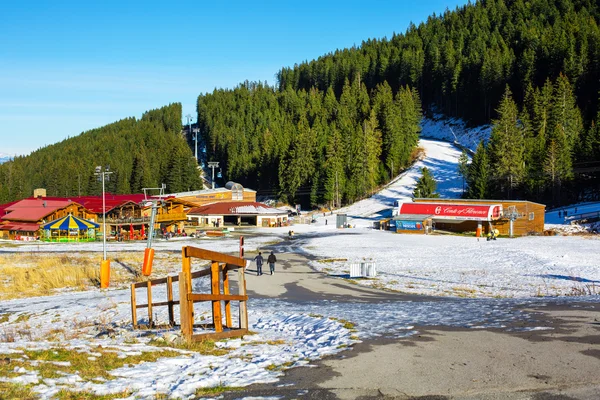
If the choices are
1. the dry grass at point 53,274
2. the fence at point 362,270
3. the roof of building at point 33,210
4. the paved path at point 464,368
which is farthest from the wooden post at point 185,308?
the roof of building at point 33,210

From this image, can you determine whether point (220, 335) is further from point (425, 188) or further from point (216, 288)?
point (425, 188)

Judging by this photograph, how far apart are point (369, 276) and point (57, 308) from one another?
15.7 m

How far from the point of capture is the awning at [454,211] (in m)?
59.6

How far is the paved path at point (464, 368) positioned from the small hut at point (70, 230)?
57384mm

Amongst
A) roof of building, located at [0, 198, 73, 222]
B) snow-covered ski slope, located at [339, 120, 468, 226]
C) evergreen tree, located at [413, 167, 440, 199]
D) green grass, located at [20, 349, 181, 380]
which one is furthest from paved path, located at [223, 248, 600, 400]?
roof of building, located at [0, 198, 73, 222]

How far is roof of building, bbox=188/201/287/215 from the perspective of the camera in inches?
3332

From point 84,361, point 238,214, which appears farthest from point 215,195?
point 84,361

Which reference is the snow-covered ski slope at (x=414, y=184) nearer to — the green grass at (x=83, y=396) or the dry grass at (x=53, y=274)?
the dry grass at (x=53, y=274)

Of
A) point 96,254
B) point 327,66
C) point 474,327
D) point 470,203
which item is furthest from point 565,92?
point 327,66

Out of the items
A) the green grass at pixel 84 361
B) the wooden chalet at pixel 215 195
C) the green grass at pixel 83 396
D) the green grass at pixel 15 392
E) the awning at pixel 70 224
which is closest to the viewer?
the green grass at pixel 15 392

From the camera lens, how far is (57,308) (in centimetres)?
1828

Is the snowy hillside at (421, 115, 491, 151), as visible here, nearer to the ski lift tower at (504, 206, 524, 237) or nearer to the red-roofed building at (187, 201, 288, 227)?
the ski lift tower at (504, 206, 524, 237)

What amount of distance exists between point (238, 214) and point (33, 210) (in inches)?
1214

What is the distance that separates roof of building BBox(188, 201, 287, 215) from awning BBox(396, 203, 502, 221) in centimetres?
2598
